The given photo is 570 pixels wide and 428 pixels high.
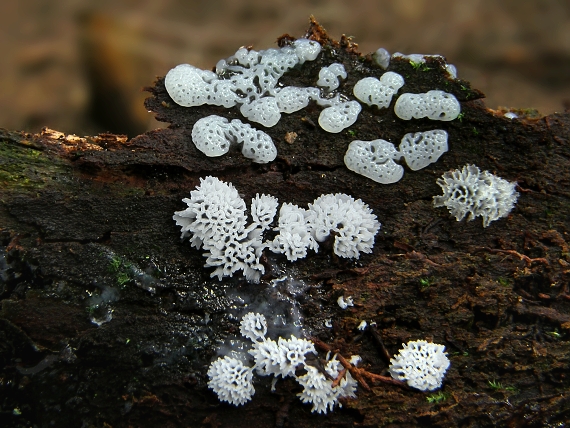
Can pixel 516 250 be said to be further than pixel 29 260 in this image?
Yes

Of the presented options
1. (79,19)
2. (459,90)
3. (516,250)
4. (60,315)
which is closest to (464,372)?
(516,250)

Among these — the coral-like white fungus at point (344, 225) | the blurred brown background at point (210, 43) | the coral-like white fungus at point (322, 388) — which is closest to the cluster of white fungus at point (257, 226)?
the coral-like white fungus at point (344, 225)

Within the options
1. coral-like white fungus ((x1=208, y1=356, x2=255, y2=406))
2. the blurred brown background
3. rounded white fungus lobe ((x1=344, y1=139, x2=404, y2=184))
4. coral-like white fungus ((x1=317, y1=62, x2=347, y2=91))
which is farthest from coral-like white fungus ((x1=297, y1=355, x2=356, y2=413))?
the blurred brown background

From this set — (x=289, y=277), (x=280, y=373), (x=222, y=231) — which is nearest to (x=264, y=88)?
(x=222, y=231)

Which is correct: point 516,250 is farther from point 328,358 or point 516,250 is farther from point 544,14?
point 544,14

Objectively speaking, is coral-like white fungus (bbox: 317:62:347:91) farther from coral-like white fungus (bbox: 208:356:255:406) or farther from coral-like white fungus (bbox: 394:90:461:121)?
coral-like white fungus (bbox: 208:356:255:406)

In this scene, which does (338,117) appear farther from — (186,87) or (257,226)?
(186,87)

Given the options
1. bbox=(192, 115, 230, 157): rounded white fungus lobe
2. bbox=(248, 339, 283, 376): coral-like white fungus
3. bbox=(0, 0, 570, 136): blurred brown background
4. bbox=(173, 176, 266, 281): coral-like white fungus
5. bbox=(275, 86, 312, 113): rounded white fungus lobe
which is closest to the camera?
bbox=(248, 339, 283, 376): coral-like white fungus
